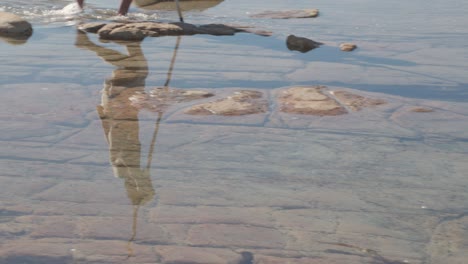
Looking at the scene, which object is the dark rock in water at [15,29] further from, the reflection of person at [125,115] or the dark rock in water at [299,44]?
the dark rock in water at [299,44]

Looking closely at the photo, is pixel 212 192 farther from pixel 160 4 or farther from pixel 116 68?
pixel 160 4

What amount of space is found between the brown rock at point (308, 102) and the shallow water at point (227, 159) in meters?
0.12

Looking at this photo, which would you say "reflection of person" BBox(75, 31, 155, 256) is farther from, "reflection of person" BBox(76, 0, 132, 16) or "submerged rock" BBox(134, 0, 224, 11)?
"submerged rock" BBox(134, 0, 224, 11)

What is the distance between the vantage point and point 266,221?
3.97 meters

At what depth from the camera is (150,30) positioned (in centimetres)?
884

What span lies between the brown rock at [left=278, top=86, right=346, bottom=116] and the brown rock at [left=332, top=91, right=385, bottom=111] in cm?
9

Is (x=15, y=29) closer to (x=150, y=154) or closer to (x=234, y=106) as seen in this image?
(x=234, y=106)

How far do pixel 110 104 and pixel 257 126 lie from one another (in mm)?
1157

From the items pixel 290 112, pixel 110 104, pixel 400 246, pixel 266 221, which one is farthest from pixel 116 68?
pixel 400 246

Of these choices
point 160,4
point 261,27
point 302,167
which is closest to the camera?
point 302,167

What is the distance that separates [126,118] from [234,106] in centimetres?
78

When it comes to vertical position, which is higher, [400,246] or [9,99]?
[400,246]

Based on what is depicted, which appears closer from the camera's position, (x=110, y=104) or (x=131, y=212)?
(x=131, y=212)

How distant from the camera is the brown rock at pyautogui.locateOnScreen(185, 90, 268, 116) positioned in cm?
584
